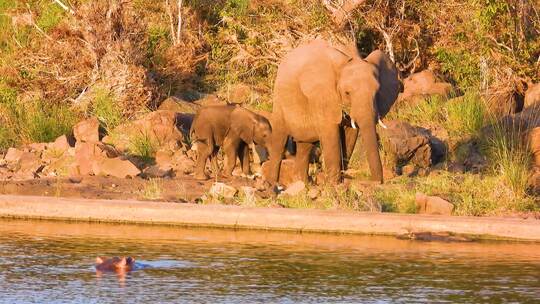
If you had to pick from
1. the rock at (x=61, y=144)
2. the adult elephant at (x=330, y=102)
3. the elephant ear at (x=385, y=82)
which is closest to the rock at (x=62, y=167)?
the rock at (x=61, y=144)

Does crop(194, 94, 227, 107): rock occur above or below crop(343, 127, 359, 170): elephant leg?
above

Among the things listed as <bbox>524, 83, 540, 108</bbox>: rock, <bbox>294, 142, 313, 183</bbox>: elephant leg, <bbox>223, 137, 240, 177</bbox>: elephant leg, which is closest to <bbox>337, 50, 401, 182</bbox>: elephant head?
<bbox>294, 142, 313, 183</bbox>: elephant leg

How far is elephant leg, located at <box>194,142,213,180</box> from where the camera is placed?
56.5 ft

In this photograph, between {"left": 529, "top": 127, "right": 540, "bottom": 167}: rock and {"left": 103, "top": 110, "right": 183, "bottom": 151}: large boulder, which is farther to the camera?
{"left": 103, "top": 110, "right": 183, "bottom": 151}: large boulder

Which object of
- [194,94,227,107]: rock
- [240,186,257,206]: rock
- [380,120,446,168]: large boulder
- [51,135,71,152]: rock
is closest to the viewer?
[240,186,257,206]: rock

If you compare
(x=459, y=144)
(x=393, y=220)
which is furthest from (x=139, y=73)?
(x=393, y=220)

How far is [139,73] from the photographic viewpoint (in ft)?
71.6

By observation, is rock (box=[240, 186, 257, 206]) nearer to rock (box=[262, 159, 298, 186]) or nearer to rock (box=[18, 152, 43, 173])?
rock (box=[262, 159, 298, 186])

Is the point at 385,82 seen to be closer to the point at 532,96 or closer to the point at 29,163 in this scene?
the point at 532,96

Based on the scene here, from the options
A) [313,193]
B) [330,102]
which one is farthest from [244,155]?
[313,193]

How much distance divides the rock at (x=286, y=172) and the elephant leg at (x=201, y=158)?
85 centimetres

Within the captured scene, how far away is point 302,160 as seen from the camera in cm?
1653

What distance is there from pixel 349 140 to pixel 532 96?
12.7ft

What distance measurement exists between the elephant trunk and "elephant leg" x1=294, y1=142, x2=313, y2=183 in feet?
4.53
